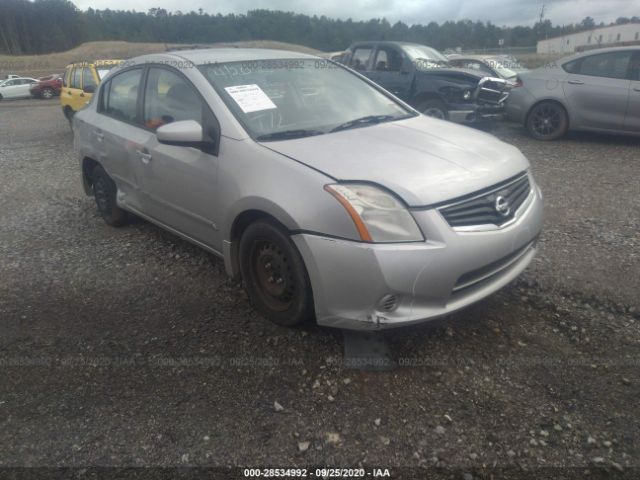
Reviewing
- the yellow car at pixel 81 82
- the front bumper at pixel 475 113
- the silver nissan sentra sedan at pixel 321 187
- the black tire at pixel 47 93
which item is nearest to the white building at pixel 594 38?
the front bumper at pixel 475 113

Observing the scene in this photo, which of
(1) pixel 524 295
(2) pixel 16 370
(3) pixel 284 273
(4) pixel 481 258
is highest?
(4) pixel 481 258

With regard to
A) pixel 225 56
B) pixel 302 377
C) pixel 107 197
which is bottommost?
pixel 302 377

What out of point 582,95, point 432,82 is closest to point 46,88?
point 432,82

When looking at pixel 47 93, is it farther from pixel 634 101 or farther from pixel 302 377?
pixel 302 377

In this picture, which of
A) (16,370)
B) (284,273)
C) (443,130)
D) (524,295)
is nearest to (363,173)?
(284,273)

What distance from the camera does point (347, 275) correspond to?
95.7 inches

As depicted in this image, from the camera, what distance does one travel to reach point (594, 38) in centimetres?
4425

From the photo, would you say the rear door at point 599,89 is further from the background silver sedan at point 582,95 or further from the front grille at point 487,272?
the front grille at point 487,272

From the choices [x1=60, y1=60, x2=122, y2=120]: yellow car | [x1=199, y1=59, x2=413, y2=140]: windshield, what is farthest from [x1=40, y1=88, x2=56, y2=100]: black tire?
[x1=199, y1=59, x2=413, y2=140]: windshield

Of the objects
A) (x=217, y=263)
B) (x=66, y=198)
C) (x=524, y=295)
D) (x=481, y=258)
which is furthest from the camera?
(x=66, y=198)

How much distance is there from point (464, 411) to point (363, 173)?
4.25ft

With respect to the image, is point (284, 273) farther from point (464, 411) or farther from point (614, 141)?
point (614, 141)

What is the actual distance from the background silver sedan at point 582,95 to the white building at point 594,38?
2732cm

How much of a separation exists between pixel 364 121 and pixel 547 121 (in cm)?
615
